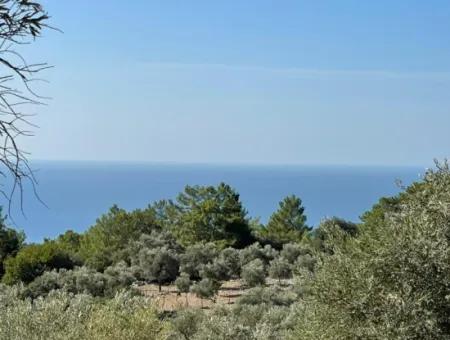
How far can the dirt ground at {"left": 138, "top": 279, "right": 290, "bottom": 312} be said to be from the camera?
3044 cm

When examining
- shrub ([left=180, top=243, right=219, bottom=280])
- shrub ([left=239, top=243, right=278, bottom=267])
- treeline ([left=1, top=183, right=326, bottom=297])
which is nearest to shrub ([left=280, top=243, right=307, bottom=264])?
treeline ([left=1, top=183, right=326, bottom=297])

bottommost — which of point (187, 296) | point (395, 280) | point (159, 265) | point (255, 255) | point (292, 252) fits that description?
point (187, 296)

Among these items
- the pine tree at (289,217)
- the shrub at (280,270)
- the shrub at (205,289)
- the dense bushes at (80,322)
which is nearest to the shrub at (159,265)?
the shrub at (205,289)

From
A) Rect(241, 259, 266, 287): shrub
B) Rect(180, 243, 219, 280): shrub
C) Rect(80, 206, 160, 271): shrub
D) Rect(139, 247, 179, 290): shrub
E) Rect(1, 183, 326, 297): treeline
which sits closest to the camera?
Rect(1, 183, 326, 297): treeline

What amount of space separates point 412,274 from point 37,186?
8.88 metres

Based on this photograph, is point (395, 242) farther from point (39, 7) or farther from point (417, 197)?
point (39, 7)

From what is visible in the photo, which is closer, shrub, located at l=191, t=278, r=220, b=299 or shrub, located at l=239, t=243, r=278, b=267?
shrub, located at l=191, t=278, r=220, b=299

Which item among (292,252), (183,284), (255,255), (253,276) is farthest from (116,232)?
(253,276)

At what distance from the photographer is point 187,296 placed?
33.2 m

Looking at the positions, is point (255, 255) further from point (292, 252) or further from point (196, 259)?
point (196, 259)

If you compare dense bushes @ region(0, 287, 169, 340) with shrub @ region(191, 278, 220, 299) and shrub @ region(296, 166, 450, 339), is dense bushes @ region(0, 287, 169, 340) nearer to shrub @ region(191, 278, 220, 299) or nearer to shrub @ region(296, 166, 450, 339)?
shrub @ region(296, 166, 450, 339)

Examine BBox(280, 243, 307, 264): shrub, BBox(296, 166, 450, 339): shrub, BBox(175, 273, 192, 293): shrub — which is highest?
BBox(296, 166, 450, 339): shrub

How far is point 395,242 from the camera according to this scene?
Answer: 11133mm

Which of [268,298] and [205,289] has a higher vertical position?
[268,298]
